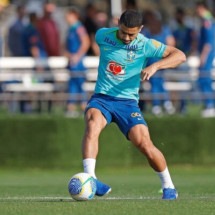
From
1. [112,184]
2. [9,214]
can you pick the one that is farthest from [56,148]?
[9,214]

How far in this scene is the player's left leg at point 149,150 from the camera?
14211mm

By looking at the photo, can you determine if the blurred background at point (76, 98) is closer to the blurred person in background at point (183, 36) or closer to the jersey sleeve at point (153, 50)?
the blurred person in background at point (183, 36)

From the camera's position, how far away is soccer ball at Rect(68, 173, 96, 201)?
44.8 feet

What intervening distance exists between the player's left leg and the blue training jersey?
0.50m

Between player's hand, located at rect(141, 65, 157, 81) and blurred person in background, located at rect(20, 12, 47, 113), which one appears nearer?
player's hand, located at rect(141, 65, 157, 81)

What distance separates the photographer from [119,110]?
1437 cm

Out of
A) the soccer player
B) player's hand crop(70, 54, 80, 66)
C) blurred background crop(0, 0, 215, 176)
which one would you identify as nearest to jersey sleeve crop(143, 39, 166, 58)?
the soccer player

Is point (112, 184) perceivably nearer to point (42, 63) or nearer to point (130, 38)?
point (130, 38)

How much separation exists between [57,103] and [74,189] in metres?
11.4

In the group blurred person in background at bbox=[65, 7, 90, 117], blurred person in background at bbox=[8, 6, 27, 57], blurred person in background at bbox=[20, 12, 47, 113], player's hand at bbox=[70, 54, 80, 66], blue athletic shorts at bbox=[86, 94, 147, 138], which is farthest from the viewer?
blurred person in background at bbox=[8, 6, 27, 57]

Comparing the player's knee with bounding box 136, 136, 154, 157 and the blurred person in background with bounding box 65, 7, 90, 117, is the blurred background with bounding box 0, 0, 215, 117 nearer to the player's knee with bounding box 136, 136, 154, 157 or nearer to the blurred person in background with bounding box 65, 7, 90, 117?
the blurred person in background with bounding box 65, 7, 90, 117

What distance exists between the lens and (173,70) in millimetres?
25703

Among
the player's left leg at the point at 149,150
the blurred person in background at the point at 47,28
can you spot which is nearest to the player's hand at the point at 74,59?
the blurred person in background at the point at 47,28

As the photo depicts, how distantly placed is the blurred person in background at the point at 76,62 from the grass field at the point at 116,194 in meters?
1.88
